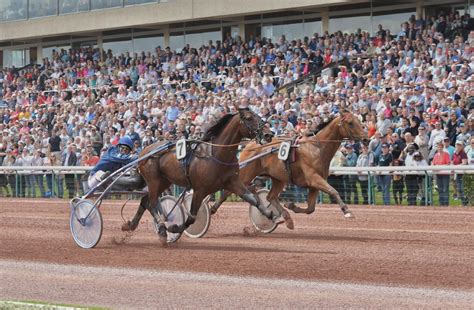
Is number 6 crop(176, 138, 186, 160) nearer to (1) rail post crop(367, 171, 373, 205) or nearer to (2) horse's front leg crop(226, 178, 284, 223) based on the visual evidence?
(2) horse's front leg crop(226, 178, 284, 223)

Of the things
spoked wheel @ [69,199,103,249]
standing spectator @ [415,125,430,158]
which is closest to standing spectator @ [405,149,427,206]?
standing spectator @ [415,125,430,158]

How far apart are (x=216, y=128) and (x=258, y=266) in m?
2.66

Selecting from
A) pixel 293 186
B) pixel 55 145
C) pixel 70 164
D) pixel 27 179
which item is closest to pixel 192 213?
pixel 293 186

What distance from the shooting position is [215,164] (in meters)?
12.9

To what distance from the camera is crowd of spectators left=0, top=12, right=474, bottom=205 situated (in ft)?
65.4

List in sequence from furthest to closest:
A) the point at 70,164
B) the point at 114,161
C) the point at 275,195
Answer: the point at 70,164
the point at 275,195
the point at 114,161

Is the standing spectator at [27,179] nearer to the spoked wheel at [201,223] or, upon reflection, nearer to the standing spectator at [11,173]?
the standing spectator at [11,173]

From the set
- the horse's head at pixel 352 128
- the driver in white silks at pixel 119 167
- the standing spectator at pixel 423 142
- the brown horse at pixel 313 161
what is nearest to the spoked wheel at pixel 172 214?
the driver in white silks at pixel 119 167

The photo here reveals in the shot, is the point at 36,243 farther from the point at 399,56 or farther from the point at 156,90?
the point at 156,90

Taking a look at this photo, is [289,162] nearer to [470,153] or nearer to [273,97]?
[470,153]

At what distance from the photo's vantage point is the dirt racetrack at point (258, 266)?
893cm

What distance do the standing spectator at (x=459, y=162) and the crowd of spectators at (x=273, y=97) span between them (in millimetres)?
24

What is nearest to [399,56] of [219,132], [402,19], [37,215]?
[402,19]

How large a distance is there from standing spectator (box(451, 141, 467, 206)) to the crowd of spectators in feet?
0.08
